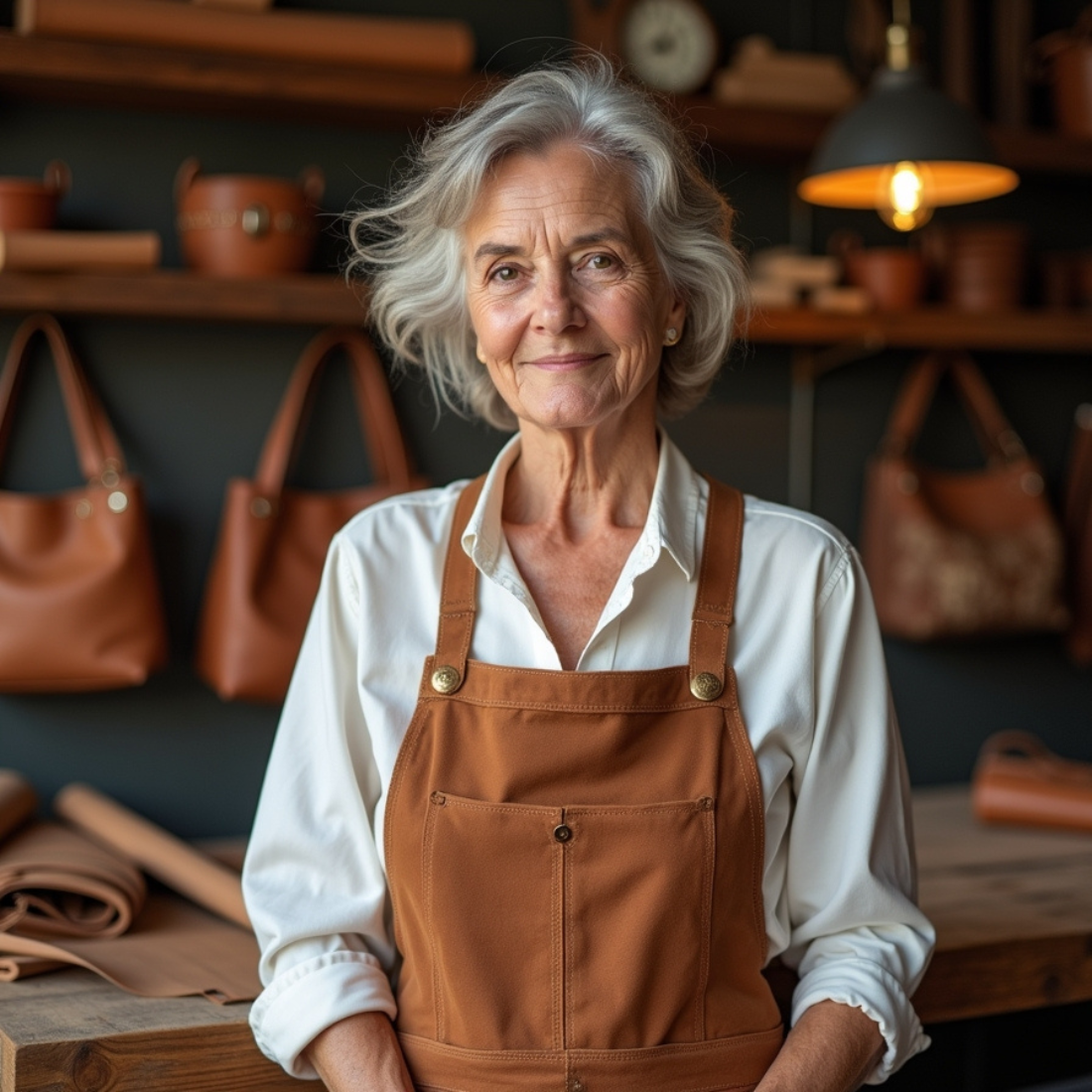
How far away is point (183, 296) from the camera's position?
234 centimetres

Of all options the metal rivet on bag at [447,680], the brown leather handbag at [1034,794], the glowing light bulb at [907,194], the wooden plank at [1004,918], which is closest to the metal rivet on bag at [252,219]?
the glowing light bulb at [907,194]

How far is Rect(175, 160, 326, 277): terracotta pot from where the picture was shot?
2396 millimetres

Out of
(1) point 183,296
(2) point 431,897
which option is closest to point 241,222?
(1) point 183,296

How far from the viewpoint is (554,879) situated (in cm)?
143

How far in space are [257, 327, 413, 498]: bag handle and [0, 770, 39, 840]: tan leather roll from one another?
668 millimetres

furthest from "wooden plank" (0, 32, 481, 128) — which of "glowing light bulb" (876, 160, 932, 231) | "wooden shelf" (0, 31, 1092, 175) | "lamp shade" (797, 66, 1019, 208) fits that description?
"glowing light bulb" (876, 160, 932, 231)

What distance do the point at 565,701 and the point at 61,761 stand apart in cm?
143

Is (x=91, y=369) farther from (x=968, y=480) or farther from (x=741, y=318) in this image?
(x=968, y=480)

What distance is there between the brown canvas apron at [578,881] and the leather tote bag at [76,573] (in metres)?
1.07

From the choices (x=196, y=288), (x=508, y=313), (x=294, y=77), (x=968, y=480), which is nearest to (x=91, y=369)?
(x=196, y=288)

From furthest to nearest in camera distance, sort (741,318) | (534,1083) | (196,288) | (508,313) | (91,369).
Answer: (91,369), (196,288), (741,318), (508,313), (534,1083)

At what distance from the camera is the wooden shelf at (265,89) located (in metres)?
2.24

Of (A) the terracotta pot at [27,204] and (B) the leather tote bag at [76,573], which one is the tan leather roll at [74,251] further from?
(B) the leather tote bag at [76,573]

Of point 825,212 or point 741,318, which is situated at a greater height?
point 825,212
